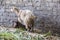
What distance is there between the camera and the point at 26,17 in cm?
330

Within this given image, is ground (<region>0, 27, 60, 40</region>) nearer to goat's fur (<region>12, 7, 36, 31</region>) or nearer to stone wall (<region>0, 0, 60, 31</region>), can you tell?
goat's fur (<region>12, 7, 36, 31</region>)

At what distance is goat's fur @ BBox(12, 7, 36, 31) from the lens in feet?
10.8

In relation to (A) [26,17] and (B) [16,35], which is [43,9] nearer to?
(A) [26,17]

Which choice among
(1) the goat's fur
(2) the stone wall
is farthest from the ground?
(2) the stone wall

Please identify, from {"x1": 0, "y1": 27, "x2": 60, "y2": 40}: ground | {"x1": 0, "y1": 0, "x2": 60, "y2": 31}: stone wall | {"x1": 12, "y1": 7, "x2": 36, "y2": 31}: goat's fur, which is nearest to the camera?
{"x1": 0, "y1": 27, "x2": 60, "y2": 40}: ground

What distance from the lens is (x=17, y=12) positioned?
11.7 feet

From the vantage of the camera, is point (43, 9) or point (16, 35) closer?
point (16, 35)

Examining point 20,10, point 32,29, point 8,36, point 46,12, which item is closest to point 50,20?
point 46,12

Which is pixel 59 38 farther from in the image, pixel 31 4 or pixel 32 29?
pixel 31 4

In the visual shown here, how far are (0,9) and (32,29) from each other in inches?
36.1

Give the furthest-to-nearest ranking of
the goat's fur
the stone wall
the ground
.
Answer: the stone wall → the goat's fur → the ground

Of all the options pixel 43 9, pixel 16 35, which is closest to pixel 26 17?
pixel 43 9

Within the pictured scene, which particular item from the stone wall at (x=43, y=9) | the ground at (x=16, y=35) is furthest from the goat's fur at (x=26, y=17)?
the ground at (x=16, y=35)

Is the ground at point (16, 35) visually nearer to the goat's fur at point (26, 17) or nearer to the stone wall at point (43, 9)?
the goat's fur at point (26, 17)
